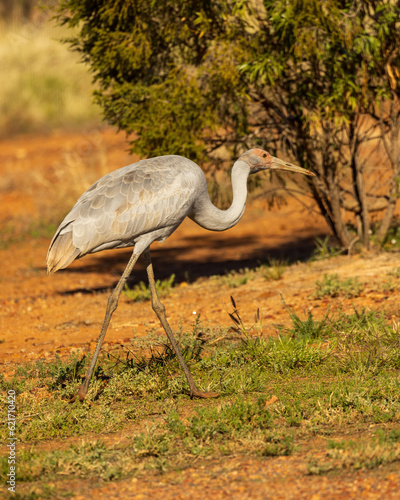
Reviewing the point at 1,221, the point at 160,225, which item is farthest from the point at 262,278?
the point at 1,221

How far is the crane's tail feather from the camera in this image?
5.45 m

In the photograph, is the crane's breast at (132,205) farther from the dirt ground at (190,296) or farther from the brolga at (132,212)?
the dirt ground at (190,296)

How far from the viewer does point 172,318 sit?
296 inches

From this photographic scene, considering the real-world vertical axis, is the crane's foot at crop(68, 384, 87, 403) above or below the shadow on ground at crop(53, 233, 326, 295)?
above

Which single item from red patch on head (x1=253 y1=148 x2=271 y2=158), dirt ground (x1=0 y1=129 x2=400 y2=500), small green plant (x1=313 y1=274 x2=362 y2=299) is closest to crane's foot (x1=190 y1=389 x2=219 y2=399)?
dirt ground (x1=0 y1=129 x2=400 y2=500)

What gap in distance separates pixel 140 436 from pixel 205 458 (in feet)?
1.36

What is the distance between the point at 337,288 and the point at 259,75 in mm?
2437

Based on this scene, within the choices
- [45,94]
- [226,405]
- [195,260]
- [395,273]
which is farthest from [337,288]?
[45,94]

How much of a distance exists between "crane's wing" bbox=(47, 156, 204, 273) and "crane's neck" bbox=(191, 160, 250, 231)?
7.5 inches

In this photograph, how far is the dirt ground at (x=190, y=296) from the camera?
12.3 feet

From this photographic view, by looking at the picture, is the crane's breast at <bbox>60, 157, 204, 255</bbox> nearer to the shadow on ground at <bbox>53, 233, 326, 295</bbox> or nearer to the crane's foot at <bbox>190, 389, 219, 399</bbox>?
the crane's foot at <bbox>190, 389, 219, 399</bbox>

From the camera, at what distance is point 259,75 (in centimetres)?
805

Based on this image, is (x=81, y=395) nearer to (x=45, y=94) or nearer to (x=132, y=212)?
(x=132, y=212)

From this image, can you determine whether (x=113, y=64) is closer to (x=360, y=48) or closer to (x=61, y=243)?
(x=360, y=48)
